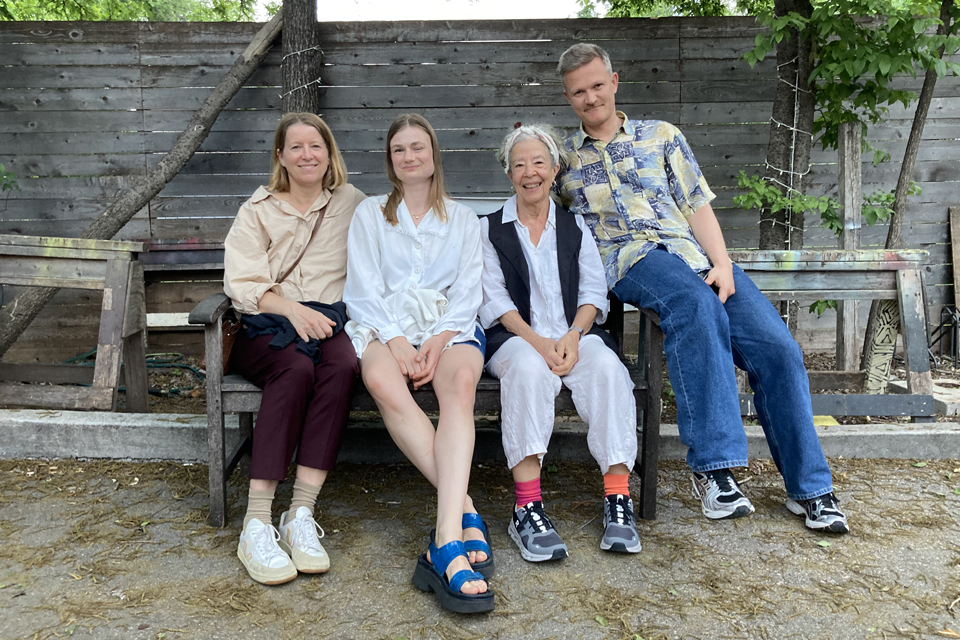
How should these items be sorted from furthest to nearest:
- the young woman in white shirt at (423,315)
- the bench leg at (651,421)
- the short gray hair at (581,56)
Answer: the short gray hair at (581,56) → the bench leg at (651,421) → the young woman in white shirt at (423,315)

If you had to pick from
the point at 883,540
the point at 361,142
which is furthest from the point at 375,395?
the point at 361,142

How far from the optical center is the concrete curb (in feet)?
10.3

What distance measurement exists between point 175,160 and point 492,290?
2919 millimetres

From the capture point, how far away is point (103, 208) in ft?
16.2

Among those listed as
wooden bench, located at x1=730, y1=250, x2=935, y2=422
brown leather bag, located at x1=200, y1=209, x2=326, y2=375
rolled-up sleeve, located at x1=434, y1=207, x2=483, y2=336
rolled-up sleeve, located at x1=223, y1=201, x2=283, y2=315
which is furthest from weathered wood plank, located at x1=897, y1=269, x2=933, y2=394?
rolled-up sleeve, located at x1=223, y1=201, x2=283, y2=315

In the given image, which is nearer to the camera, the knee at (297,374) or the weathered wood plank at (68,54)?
the knee at (297,374)

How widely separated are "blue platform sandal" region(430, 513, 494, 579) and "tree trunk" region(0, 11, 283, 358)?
3464mm

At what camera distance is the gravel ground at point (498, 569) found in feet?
6.37

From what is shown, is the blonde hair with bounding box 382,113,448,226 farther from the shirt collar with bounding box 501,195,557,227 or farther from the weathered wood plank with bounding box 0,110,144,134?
the weathered wood plank with bounding box 0,110,144,134

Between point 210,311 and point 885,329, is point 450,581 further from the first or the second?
point 885,329

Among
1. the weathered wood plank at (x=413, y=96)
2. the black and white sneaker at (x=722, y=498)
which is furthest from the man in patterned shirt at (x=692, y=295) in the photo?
the weathered wood plank at (x=413, y=96)

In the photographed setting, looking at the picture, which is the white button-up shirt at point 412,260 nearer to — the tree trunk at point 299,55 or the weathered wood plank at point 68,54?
the tree trunk at point 299,55

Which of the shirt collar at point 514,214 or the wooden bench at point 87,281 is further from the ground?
the shirt collar at point 514,214

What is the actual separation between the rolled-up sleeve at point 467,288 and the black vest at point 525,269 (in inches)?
4.1
